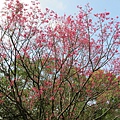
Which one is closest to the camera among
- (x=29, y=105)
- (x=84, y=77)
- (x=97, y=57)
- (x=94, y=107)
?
(x=97, y=57)

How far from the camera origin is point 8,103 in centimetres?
1114

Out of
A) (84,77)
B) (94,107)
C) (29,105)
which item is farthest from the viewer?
(94,107)

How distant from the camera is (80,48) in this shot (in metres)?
9.13

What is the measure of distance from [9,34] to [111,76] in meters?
4.20

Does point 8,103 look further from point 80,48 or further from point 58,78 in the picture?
point 80,48

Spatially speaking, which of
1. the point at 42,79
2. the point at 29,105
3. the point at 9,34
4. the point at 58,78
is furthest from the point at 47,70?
the point at 9,34

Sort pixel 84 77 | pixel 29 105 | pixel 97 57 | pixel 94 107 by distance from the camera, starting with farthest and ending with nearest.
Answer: pixel 94 107
pixel 29 105
pixel 84 77
pixel 97 57

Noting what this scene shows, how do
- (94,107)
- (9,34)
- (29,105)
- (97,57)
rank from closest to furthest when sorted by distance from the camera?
Result: (9,34) < (97,57) < (29,105) < (94,107)

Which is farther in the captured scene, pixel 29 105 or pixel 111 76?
pixel 29 105

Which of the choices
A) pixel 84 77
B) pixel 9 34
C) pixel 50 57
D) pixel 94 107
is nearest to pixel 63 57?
pixel 50 57

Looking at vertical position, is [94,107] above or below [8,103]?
below

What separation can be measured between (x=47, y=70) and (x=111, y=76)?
255 cm

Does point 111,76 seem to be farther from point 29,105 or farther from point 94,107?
point 29,105

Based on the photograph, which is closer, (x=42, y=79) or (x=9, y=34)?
(x=9, y=34)
